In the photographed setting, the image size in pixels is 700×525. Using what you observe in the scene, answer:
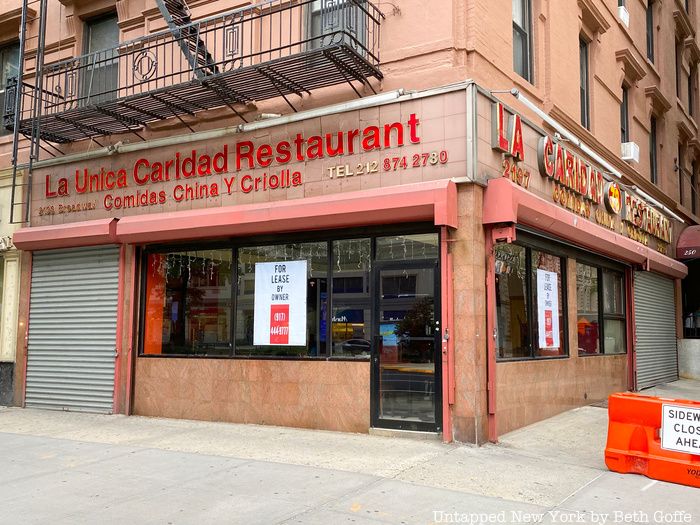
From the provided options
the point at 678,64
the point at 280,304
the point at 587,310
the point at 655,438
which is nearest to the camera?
the point at 655,438

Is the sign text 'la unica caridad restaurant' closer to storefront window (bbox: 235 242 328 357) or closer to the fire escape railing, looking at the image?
storefront window (bbox: 235 242 328 357)

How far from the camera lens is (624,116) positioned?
1680 cm

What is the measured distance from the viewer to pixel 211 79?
32.4 ft

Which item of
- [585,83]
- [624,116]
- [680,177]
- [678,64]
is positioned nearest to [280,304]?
[585,83]

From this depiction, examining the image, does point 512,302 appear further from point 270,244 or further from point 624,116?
point 624,116

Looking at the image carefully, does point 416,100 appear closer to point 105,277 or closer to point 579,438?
point 579,438

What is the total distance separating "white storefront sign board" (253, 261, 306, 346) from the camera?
10031 mm

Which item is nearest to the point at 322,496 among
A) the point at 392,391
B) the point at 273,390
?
the point at 392,391

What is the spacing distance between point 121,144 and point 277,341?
15.9 feet

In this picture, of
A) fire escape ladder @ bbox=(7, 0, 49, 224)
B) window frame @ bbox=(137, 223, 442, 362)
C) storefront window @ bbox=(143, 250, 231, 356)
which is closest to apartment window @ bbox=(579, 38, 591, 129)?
window frame @ bbox=(137, 223, 442, 362)

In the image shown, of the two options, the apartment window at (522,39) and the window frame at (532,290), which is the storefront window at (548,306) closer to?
the window frame at (532,290)

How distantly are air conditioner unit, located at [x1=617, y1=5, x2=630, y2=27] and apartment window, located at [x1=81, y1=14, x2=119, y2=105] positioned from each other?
451 inches

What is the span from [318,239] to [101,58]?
665 cm

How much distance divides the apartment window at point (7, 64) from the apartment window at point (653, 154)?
1599cm
